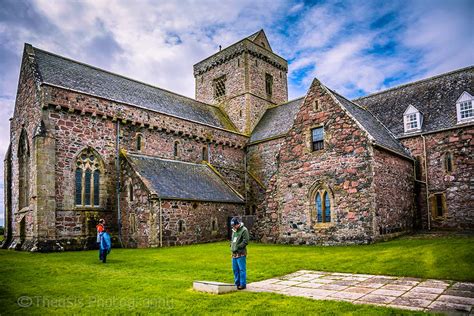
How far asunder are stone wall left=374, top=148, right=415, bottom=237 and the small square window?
3.20 m

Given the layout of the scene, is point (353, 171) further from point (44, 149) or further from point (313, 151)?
point (44, 149)

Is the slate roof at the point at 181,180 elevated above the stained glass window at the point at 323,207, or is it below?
above

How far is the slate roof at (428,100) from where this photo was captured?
2634 cm

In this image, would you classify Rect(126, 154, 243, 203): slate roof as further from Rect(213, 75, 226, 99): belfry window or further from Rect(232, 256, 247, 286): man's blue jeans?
Rect(232, 256, 247, 286): man's blue jeans

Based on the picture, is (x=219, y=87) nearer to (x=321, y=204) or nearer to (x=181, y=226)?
(x=181, y=226)

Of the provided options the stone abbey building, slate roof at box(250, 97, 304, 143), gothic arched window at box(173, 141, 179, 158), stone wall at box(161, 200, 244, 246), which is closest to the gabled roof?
slate roof at box(250, 97, 304, 143)

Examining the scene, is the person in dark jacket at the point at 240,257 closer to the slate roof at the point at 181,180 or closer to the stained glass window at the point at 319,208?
the stained glass window at the point at 319,208

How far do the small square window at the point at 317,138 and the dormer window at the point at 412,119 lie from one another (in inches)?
348

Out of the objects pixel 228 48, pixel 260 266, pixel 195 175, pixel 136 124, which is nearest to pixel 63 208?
pixel 136 124

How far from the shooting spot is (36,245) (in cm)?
2144

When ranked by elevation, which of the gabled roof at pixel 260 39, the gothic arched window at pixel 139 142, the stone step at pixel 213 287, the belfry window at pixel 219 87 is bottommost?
the stone step at pixel 213 287

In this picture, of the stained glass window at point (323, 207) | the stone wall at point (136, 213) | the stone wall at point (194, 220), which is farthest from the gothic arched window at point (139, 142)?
the stained glass window at point (323, 207)

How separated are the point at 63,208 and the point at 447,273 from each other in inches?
834

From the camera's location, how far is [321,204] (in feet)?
70.6
